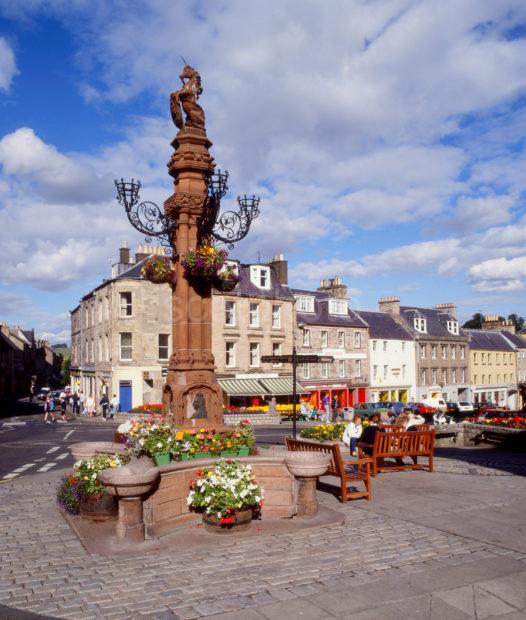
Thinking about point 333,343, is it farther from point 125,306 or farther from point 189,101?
point 189,101

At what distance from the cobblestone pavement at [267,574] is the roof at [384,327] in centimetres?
4651

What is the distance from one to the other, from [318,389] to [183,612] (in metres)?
43.3

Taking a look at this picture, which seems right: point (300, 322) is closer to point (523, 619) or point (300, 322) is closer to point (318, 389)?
point (318, 389)

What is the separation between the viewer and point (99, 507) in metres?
8.93

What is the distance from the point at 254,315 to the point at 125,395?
11006mm

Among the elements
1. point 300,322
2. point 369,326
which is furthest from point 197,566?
point 369,326

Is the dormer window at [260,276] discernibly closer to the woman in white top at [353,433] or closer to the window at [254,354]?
the window at [254,354]

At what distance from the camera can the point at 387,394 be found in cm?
5506

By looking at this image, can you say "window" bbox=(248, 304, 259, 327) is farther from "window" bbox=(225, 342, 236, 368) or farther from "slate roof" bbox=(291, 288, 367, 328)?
"slate roof" bbox=(291, 288, 367, 328)

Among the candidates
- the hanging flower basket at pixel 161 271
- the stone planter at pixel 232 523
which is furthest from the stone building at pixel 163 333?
Answer: the stone planter at pixel 232 523

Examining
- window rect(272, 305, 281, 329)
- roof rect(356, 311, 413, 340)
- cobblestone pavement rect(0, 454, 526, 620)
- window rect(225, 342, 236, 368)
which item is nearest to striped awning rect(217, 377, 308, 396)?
window rect(225, 342, 236, 368)

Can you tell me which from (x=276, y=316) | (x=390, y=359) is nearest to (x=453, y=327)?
(x=390, y=359)

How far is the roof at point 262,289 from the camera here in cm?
4400

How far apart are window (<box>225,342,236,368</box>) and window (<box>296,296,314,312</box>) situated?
805 cm
